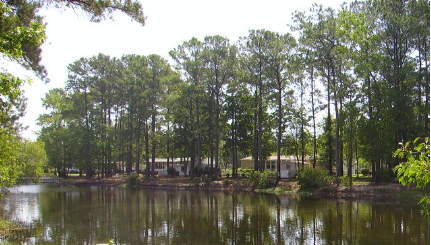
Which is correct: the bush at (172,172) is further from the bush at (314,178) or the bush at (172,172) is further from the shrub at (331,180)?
the shrub at (331,180)

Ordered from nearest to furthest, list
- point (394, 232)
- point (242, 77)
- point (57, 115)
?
point (394, 232), point (242, 77), point (57, 115)

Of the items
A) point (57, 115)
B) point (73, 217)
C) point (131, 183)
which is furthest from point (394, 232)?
point (57, 115)

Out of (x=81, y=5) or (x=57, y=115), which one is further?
(x=57, y=115)

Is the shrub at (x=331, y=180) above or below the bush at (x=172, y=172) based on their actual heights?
above

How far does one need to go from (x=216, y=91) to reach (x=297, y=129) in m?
11.0

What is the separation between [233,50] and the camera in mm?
49219

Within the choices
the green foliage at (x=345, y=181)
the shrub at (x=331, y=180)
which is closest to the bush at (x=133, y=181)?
the shrub at (x=331, y=180)

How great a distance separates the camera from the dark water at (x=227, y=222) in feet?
57.8

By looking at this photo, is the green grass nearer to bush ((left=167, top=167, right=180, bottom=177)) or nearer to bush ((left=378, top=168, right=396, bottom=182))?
bush ((left=378, top=168, right=396, bottom=182))

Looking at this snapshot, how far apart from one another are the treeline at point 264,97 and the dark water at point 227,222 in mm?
9613

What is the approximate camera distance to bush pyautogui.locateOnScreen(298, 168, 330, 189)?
37.1 meters

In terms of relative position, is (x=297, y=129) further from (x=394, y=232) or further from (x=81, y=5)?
(x=81, y=5)

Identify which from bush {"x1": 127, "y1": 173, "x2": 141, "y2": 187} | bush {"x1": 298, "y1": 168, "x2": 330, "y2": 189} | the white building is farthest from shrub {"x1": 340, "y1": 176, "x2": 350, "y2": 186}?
bush {"x1": 127, "y1": 173, "x2": 141, "y2": 187}

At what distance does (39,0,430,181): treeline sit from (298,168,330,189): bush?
7.38ft
